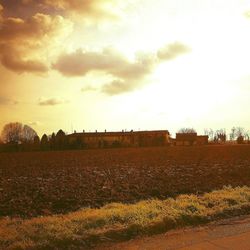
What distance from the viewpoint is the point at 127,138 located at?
5325 inches

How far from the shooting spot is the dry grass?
8.00 meters

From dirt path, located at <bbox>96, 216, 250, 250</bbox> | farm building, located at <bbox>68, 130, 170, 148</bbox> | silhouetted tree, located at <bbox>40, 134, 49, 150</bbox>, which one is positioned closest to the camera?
dirt path, located at <bbox>96, 216, 250, 250</bbox>

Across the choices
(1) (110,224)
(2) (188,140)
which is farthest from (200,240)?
(2) (188,140)

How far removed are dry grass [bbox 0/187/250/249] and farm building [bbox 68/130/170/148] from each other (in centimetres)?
10228

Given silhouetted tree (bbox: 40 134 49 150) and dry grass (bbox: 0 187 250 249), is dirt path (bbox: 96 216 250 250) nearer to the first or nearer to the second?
dry grass (bbox: 0 187 250 249)

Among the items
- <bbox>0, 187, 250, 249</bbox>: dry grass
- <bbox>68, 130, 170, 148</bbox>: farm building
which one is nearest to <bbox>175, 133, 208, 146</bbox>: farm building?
<bbox>68, 130, 170, 148</bbox>: farm building

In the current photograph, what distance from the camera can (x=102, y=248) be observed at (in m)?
7.57

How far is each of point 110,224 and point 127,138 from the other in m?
126

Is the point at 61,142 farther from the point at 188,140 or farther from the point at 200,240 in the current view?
the point at 200,240

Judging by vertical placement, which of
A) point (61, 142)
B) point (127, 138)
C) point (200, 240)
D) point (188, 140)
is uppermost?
point (127, 138)

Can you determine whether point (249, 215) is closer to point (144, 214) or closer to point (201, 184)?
point (144, 214)

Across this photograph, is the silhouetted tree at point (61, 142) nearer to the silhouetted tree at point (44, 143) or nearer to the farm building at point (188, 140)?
the silhouetted tree at point (44, 143)

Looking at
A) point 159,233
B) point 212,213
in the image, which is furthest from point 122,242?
point 212,213

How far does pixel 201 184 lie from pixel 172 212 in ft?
26.2
